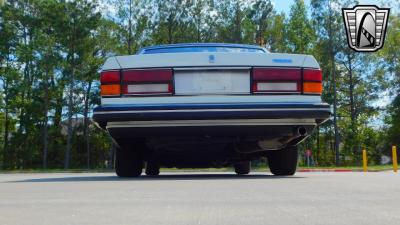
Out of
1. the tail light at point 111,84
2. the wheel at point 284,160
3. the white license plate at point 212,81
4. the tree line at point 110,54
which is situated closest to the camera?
the white license plate at point 212,81

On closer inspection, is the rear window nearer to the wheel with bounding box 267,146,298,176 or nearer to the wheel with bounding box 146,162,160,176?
the wheel with bounding box 267,146,298,176

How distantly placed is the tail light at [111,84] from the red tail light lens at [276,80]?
5.28 feet

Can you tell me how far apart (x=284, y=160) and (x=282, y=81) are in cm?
163

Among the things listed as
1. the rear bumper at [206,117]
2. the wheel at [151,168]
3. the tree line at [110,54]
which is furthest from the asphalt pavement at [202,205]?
the tree line at [110,54]

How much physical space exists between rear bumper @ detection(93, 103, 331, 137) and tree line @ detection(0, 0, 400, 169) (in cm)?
3949

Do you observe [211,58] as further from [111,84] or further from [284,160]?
[284,160]

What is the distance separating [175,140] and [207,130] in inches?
25.4

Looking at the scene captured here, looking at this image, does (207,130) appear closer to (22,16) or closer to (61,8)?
(61,8)

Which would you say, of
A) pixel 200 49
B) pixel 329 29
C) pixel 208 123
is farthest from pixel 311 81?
pixel 329 29

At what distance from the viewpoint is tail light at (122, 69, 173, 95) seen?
7062mm

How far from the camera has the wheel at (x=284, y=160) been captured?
8.26 metres

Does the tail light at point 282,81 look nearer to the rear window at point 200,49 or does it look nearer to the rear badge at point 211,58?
the rear badge at point 211,58

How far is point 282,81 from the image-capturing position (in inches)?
282

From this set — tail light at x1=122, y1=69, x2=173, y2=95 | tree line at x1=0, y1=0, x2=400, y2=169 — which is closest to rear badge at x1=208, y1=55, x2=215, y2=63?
tail light at x1=122, y1=69, x2=173, y2=95
